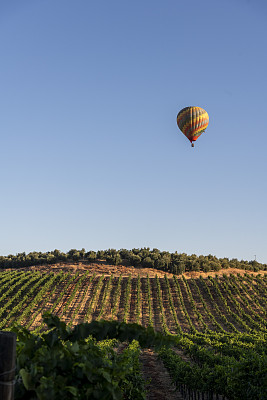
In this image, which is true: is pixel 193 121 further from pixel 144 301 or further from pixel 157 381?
pixel 157 381

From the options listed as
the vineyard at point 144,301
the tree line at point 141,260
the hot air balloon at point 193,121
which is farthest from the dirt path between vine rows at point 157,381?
the tree line at point 141,260

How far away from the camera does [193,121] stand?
115 ft

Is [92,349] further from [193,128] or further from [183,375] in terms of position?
[193,128]

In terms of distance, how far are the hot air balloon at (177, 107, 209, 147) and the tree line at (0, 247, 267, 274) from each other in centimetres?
2310

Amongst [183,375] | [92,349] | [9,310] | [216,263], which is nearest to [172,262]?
[216,263]

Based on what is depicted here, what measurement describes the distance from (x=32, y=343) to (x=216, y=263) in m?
54.2

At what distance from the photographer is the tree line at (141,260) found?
54.1m

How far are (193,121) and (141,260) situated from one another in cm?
2727

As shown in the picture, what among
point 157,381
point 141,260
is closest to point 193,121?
point 157,381

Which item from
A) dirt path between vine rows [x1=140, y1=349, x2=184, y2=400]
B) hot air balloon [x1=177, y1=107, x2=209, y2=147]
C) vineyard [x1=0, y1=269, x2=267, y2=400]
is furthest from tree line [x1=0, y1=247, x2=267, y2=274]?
dirt path between vine rows [x1=140, y1=349, x2=184, y2=400]

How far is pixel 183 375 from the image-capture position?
12.3 metres

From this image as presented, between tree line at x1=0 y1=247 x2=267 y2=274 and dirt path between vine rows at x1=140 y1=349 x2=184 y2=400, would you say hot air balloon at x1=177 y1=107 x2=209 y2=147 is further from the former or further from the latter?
tree line at x1=0 y1=247 x2=267 y2=274

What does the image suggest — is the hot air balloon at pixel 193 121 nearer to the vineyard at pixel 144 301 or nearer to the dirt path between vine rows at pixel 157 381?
the vineyard at pixel 144 301

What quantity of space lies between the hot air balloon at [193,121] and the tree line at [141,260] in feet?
Result: 75.8
